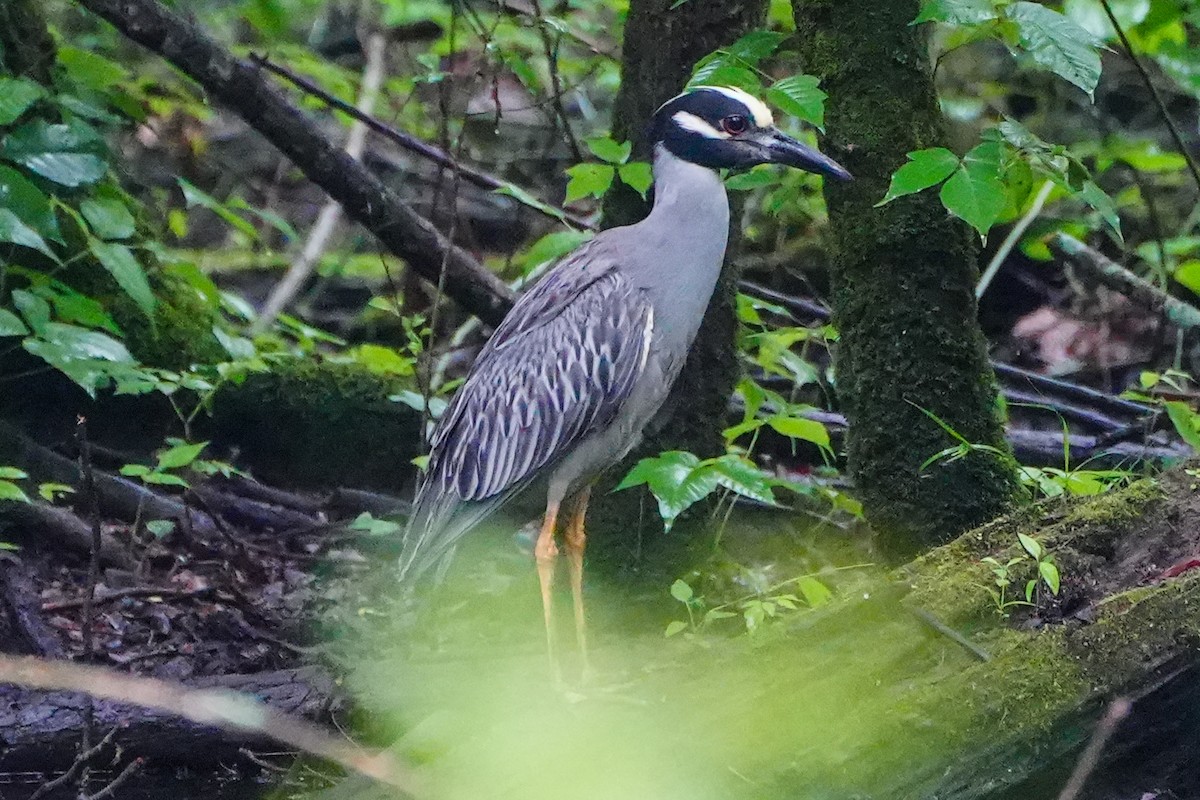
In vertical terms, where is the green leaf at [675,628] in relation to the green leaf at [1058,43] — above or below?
below

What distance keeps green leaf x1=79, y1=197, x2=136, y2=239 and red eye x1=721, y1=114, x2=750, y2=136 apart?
2.15 m

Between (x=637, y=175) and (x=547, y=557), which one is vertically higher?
(x=637, y=175)

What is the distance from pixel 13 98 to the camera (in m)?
4.12

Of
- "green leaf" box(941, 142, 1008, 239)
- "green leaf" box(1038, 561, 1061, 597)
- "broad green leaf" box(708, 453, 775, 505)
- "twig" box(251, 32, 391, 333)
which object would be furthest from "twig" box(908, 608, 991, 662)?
"twig" box(251, 32, 391, 333)

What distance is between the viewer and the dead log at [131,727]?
3.43 meters

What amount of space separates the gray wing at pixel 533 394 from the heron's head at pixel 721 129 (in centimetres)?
46

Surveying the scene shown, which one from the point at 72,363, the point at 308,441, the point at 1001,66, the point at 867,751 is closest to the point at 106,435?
the point at 308,441

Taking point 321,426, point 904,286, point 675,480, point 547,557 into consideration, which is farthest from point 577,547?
point 321,426

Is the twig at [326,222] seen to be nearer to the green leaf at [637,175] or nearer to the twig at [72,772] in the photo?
the green leaf at [637,175]

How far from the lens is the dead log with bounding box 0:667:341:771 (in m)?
3.43

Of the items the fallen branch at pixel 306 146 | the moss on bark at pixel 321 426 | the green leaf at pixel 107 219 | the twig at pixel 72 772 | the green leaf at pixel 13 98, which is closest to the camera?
the twig at pixel 72 772

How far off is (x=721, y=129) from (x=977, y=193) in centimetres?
120

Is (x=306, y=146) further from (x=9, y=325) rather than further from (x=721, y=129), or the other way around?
(x=721, y=129)

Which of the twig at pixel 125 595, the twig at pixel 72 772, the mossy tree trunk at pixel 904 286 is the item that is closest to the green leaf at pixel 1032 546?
the mossy tree trunk at pixel 904 286
